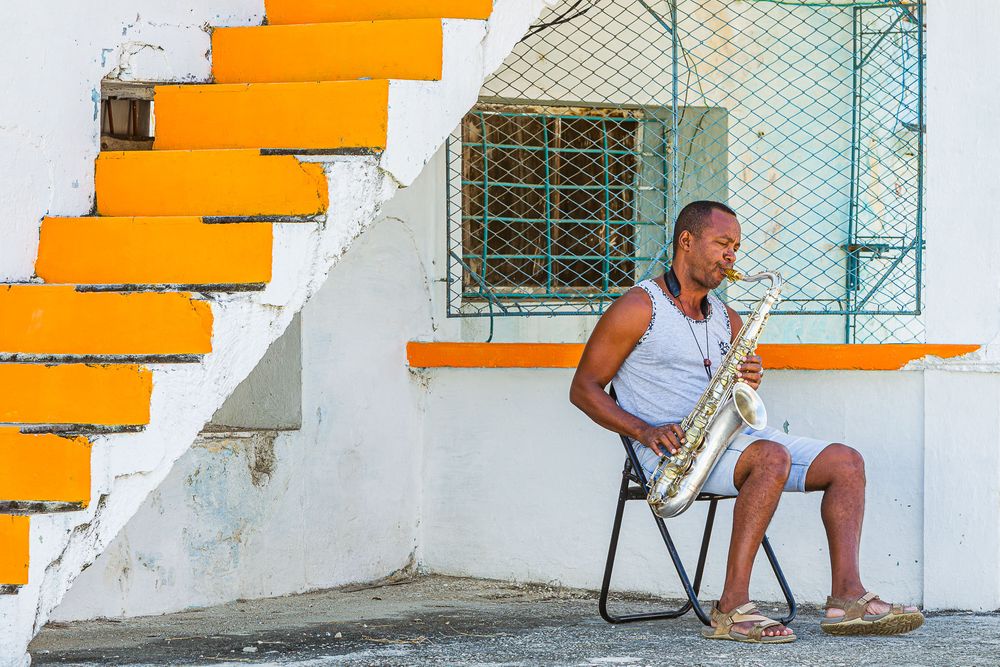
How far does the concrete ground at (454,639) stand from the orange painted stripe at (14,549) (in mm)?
650

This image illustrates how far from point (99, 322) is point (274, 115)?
0.89 meters

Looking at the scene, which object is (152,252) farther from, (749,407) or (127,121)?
(749,407)

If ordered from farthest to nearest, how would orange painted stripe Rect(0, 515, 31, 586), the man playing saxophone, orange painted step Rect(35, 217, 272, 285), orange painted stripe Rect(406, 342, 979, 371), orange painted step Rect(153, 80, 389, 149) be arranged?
orange painted stripe Rect(406, 342, 979, 371) → the man playing saxophone → orange painted step Rect(153, 80, 389, 149) → orange painted step Rect(35, 217, 272, 285) → orange painted stripe Rect(0, 515, 31, 586)

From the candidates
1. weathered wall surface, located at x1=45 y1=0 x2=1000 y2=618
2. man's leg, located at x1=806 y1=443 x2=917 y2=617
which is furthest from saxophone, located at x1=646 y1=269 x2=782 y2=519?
weathered wall surface, located at x1=45 y1=0 x2=1000 y2=618

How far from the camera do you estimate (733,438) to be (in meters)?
5.07

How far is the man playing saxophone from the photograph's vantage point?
495cm

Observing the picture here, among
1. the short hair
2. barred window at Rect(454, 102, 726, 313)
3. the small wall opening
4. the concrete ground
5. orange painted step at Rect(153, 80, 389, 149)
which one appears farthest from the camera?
barred window at Rect(454, 102, 726, 313)

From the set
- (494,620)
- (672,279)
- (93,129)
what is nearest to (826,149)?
(672,279)

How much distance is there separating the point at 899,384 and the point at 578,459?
4.74 ft

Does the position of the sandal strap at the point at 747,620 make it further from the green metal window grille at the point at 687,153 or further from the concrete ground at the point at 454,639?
the green metal window grille at the point at 687,153

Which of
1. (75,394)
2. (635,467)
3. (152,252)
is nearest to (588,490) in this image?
(635,467)

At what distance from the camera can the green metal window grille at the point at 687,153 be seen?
7.27 meters

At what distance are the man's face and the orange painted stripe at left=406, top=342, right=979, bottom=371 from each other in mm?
832

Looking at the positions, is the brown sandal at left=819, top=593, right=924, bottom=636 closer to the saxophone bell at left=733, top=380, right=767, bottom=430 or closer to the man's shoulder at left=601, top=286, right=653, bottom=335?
the saxophone bell at left=733, top=380, right=767, bottom=430
